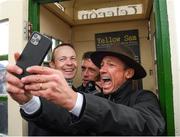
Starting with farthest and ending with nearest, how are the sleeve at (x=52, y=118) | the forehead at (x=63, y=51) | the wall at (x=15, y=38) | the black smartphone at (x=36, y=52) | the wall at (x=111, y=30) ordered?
the wall at (x=111, y=30)
the forehead at (x=63, y=51)
the wall at (x=15, y=38)
the sleeve at (x=52, y=118)
the black smartphone at (x=36, y=52)

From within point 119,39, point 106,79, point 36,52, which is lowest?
point 106,79

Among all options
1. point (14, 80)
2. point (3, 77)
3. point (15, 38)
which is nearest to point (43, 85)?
point (14, 80)

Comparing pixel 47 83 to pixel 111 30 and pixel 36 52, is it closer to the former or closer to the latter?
pixel 36 52

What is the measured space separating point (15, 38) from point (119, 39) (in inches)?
60.5

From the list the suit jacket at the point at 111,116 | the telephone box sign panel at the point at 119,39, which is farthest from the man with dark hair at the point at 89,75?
the suit jacket at the point at 111,116

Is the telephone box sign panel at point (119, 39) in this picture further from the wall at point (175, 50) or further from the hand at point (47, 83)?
the hand at point (47, 83)

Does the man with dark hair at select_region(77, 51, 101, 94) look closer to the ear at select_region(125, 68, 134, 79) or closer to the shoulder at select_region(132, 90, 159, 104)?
the ear at select_region(125, 68, 134, 79)

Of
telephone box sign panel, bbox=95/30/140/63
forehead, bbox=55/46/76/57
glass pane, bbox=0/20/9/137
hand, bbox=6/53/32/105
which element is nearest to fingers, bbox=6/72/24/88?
hand, bbox=6/53/32/105

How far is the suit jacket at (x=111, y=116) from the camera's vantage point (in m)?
0.94

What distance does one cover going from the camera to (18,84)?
0.89 metres

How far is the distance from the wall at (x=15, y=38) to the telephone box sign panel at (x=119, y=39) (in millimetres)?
1399

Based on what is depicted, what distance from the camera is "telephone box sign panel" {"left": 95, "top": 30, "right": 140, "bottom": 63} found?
3008mm

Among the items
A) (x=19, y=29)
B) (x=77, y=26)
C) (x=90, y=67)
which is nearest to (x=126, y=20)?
(x=77, y=26)

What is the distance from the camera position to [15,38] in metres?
1.77
